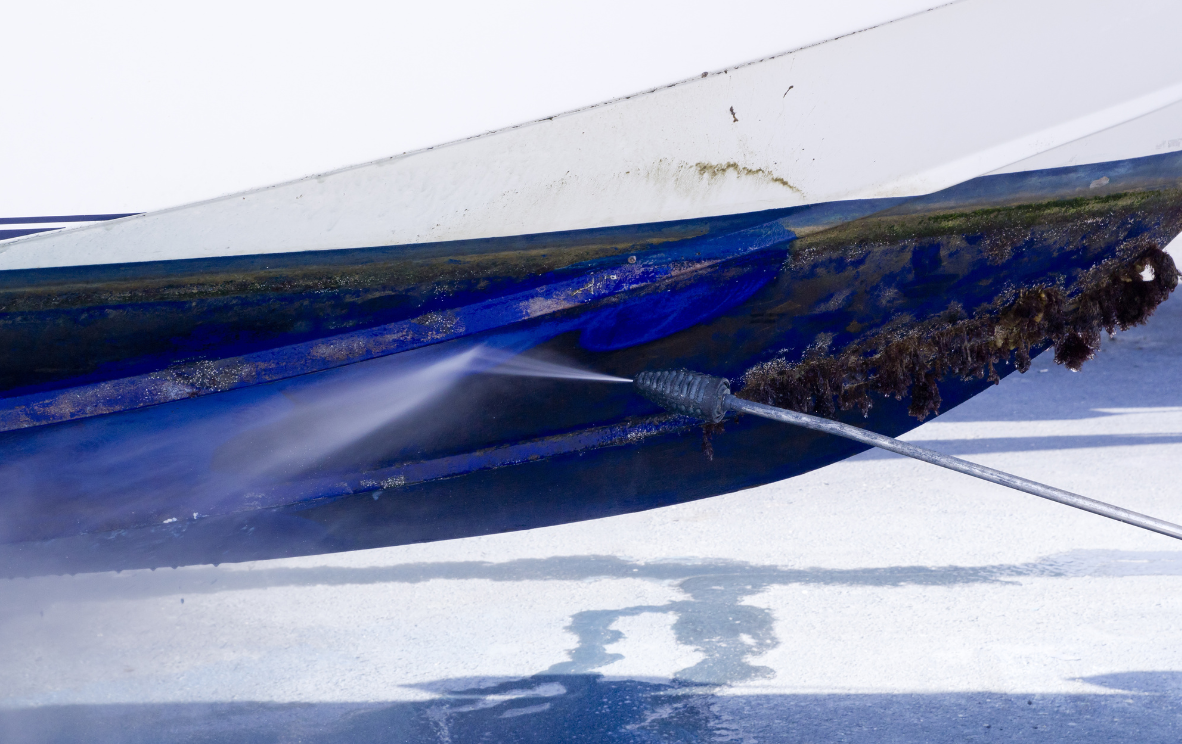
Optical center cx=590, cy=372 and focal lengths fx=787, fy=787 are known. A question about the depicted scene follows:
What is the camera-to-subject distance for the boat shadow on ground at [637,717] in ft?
6.27

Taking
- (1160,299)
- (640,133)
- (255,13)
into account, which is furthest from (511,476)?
(1160,299)

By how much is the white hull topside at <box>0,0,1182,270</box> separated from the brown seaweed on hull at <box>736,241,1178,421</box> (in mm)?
376

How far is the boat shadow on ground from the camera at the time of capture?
1.91 metres

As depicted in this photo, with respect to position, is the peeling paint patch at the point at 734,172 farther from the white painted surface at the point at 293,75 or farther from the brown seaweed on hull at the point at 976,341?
the brown seaweed on hull at the point at 976,341

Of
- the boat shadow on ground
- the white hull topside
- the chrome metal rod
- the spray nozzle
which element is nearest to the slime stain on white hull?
the white hull topside

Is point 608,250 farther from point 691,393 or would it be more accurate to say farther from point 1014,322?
point 1014,322

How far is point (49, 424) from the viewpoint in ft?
6.16

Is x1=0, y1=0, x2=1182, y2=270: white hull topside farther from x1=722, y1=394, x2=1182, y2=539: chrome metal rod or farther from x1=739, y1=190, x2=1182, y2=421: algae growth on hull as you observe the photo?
x1=722, y1=394, x2=1182, y2=539: chrome metal rod

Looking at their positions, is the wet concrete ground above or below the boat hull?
below

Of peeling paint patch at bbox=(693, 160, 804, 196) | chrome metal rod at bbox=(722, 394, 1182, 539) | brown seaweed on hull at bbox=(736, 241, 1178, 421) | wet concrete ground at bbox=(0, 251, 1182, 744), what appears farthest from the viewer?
brown seaweed on hull at bbox=(736, 241, 1178, 421)

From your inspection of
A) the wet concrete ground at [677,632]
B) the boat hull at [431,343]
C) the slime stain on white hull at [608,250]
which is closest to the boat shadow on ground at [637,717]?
the wet concrete ground at [677,632]

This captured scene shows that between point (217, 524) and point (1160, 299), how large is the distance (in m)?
2.66

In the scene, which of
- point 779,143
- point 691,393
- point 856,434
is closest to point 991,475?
point 856,434

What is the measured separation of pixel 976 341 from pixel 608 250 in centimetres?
107
